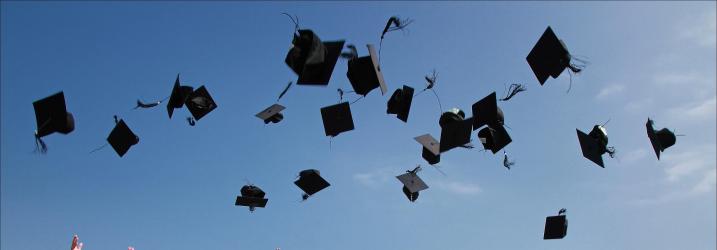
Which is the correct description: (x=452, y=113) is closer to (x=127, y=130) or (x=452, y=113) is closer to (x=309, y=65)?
(x=309, y=65)

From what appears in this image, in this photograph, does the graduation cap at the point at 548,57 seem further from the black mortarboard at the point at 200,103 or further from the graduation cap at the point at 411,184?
the black mortarboard at the point at 200,103

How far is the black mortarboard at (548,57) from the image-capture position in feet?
17.7

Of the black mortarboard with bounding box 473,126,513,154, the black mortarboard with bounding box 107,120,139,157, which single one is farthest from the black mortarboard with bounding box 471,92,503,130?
the black mortarboard with bounding box 107,120,139,157

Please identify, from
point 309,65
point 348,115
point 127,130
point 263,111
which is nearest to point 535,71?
point 348,115

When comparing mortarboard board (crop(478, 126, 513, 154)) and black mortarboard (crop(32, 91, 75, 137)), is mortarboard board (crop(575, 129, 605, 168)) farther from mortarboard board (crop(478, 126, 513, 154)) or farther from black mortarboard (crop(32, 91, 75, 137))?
black mortarboard (crop(32, 91, 75, 137))

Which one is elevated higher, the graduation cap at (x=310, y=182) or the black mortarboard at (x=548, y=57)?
the black mortarboard at (x=548, y=57)

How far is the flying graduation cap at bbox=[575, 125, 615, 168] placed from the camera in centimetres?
584

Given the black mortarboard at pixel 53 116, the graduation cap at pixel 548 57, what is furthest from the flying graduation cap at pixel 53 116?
the graduation cap at pixel 548 57

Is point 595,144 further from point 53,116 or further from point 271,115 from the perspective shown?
point 53,116

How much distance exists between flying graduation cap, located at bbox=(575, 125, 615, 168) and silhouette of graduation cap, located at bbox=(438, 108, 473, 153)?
136 cm

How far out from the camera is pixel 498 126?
5.93 metres

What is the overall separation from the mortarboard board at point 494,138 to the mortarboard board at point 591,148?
2.54 ft

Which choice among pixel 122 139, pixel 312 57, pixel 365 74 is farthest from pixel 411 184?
pixel 122 139

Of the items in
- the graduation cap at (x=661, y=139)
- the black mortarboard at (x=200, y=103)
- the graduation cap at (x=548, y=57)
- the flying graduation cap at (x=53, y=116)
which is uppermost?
the graduation cap at (x=548, y=57)
